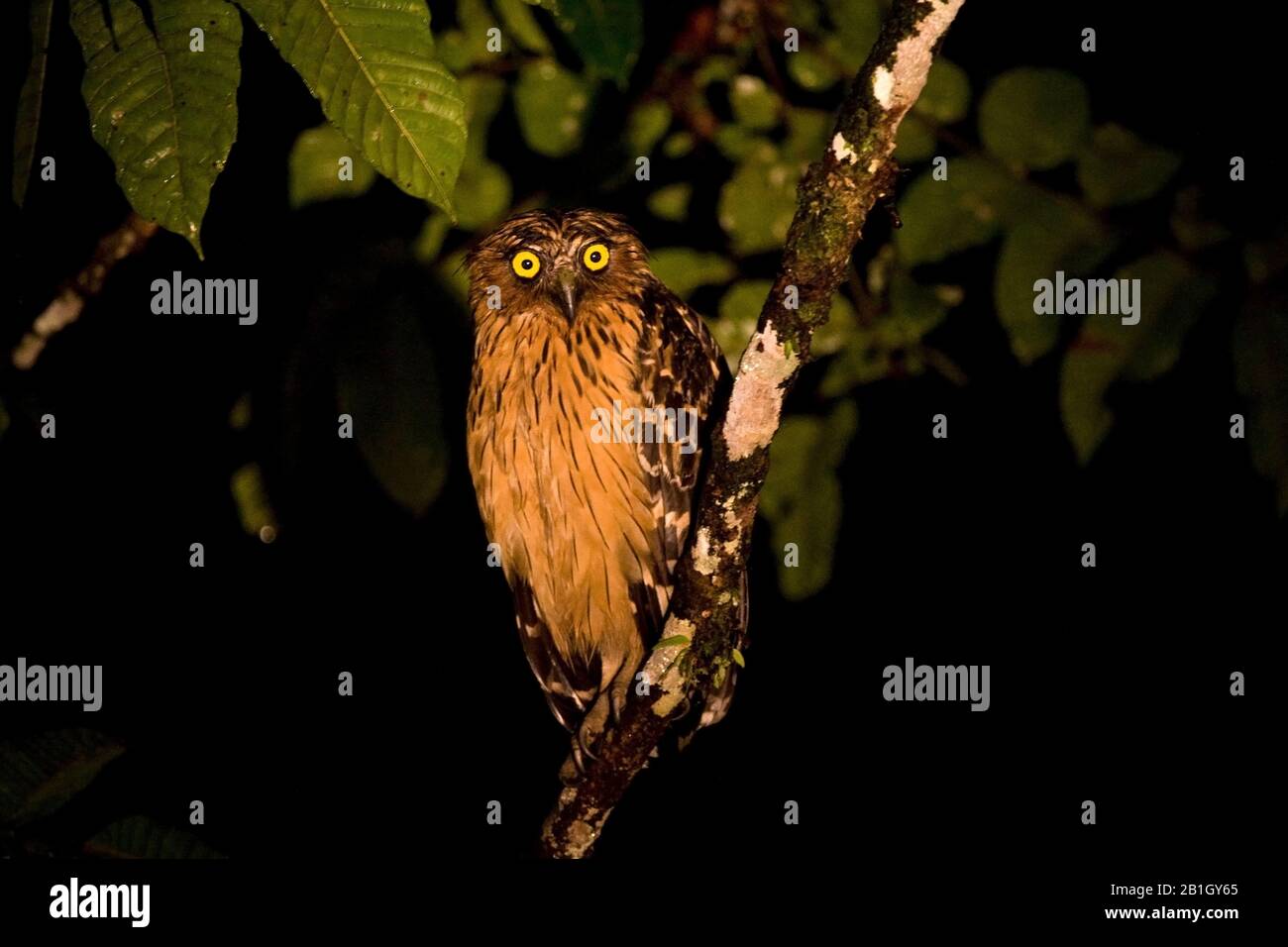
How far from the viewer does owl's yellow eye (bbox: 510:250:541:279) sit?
10.2 feet

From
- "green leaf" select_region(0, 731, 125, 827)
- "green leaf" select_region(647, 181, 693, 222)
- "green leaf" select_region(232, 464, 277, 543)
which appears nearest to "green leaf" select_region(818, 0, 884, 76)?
"green leaf" select_region(647, 181, 693, 222)

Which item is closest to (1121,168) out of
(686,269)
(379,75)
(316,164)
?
(686,269)

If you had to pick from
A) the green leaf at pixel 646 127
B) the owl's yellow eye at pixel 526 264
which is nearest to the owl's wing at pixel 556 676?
the owl's yellow eye at pixel 526 264

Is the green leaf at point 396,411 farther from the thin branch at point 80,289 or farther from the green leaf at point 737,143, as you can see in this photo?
the green leaf at point 737,143

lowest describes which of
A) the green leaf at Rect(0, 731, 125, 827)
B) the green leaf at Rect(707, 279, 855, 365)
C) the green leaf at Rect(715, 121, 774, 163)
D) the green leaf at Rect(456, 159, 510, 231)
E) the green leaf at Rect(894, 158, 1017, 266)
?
the green leaf at Rect(0, 731, 125, 827)

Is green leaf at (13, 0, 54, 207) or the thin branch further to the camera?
the thin branch

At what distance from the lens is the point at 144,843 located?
2145mm

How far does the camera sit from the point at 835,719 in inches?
213

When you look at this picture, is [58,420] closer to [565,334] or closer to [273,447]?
[273,447]

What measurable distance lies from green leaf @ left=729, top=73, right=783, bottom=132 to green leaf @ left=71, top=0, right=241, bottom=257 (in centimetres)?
222

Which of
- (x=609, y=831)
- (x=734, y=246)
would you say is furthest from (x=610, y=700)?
(x=609, y=831)

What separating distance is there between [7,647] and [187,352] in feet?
4.20

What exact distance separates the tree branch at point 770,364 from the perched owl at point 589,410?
2.02 ft

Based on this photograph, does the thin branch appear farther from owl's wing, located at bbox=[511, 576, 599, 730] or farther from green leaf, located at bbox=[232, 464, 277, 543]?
owl's wing, located at bbox=[511, 576, 599, 730]
